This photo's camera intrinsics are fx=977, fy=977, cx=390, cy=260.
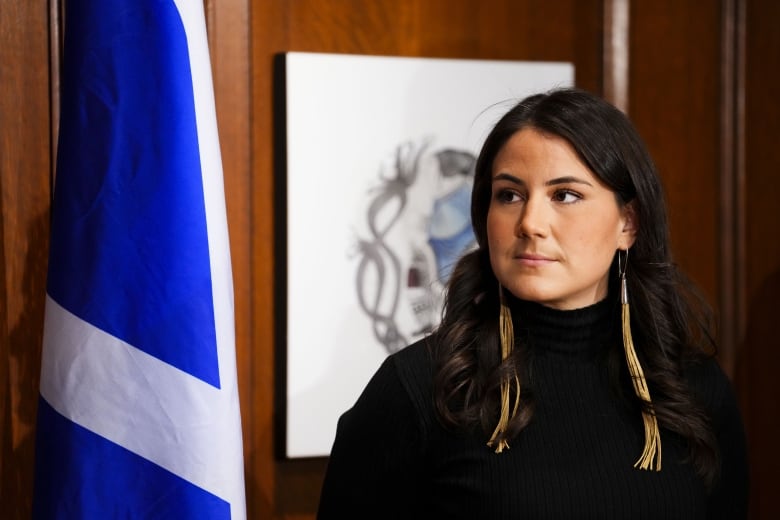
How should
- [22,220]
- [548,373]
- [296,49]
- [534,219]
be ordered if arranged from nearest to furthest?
[534,219], [548,373], [22,220], [296,49]

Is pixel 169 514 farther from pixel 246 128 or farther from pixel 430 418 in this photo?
pixel 246 128

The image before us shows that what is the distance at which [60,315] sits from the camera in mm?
1704

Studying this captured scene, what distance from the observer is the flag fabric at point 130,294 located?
5.51ft

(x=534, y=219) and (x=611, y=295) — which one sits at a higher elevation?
(x=534, y=219)

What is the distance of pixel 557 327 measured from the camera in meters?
1.77

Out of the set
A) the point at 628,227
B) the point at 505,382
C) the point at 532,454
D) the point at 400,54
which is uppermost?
the point at 400,54

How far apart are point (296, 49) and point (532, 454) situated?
109 cm

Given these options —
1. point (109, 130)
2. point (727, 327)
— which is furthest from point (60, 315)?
point (727, 327)

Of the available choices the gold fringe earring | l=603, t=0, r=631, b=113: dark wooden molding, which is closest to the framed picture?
l=603, t=0, r=631, b=113: dark wooden molding

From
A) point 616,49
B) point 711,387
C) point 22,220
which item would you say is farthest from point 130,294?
point 616,49

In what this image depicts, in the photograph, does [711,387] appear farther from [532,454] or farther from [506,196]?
[506,196]

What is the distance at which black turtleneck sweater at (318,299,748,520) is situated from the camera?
164 centimetres

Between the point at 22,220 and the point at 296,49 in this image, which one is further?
the point at 296,49

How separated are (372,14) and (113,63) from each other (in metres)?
0.76
